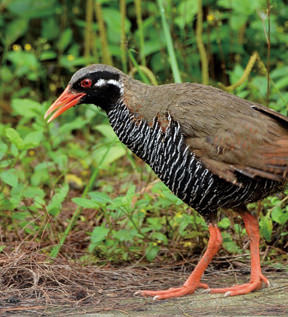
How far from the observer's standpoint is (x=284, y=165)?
423 centimetres

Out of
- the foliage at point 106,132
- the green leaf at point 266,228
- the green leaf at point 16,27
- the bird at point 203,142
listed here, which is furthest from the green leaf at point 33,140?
the green leaf at point 16,27

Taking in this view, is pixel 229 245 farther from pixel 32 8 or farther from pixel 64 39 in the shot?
pixel 32 8

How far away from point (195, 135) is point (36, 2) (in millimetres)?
5681

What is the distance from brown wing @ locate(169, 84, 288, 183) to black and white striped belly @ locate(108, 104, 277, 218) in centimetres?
7

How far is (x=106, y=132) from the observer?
20.8 feet

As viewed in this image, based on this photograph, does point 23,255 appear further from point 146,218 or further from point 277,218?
point 277,218

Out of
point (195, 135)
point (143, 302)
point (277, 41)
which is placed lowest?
point (143, 302)

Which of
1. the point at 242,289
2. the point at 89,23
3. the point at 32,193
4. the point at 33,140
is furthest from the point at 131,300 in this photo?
the point at 89,23

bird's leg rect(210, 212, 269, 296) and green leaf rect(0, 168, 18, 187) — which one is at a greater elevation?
green leaf rect(0, 168, 18, 187)

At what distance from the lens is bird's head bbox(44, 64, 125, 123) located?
183 inches

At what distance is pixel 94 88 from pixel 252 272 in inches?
64.5

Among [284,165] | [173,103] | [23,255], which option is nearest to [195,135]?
[173,103]

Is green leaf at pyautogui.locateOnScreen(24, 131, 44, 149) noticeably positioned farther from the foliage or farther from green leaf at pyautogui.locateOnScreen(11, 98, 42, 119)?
green leaf at pyautogui.locateOnScreen(11, 98, 42, 119)

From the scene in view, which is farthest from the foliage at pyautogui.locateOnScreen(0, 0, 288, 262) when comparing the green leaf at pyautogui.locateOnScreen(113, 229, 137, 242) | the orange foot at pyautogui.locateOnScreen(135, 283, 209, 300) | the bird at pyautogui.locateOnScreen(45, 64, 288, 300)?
the orange foot at pyautogui.locateOnScreen(135, 283, 209, 300)
